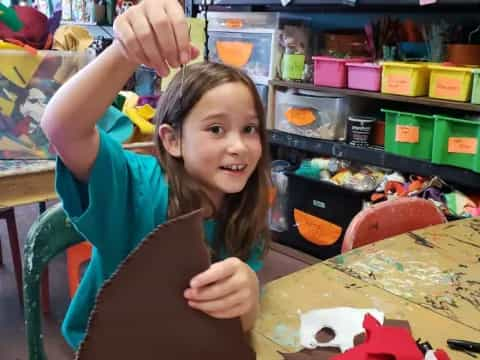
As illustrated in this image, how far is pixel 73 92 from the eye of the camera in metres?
0.67

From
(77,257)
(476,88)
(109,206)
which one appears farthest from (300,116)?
(109,206)

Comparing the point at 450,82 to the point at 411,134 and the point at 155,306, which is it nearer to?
the point at 411,134

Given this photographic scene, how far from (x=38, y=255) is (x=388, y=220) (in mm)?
831

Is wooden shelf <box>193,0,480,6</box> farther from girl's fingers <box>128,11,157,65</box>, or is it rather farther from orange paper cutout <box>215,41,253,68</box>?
girl's fingers <box>128,11,157,65</box>

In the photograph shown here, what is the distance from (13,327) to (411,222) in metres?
1.54

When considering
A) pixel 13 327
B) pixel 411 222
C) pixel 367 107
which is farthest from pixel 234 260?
pixel 367 107

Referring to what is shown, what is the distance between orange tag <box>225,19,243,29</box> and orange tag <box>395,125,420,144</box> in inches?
41.7

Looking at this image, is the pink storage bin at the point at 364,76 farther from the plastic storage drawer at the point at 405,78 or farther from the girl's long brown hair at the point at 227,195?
the girl's long brown hair at the point at 227,195

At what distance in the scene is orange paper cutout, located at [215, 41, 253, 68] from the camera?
291cm

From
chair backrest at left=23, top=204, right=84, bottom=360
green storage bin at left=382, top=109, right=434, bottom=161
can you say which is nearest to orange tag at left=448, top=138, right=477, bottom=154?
green storage bin at left=382, top=109, right=434, bottom=161

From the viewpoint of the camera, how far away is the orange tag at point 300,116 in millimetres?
2732

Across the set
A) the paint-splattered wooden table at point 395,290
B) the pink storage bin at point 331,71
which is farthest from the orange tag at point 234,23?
the paint-splattered wooden table at point 395,290

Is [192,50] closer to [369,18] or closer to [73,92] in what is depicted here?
[73,92]

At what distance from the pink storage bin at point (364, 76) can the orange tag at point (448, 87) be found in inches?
10.9
